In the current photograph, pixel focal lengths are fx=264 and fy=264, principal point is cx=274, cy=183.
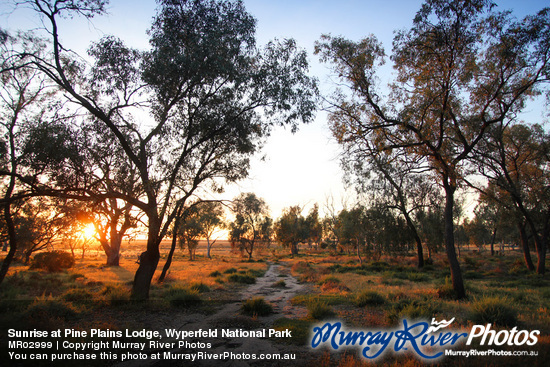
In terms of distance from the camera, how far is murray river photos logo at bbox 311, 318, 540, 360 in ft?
19.8

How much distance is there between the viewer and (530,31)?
12.2m

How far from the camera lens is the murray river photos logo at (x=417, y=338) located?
6041 millimetres

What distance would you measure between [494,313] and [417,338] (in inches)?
117

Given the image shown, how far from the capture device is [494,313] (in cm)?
780

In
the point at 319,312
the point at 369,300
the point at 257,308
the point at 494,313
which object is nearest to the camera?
the point at 494,313

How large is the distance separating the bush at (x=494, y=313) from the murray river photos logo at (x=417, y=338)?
0.65 metres

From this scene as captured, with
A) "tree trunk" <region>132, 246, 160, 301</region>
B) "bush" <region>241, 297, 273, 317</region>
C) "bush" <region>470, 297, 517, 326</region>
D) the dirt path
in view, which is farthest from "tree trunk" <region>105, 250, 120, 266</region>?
"bush" <region>470, 297, 517, 326</region>

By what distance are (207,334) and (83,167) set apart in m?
9.05

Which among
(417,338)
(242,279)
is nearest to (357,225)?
(242,279)

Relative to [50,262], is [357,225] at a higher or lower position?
higher

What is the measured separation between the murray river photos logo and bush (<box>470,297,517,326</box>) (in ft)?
2.15

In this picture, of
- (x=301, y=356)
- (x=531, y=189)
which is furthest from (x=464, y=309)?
(x=531, y=189)

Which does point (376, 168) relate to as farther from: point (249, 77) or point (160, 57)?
point (160, 57)

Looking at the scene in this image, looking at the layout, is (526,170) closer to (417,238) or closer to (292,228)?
(417,238)
